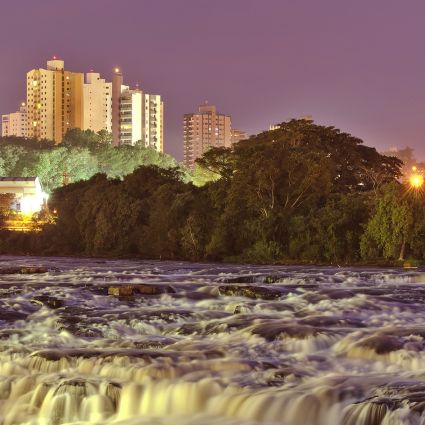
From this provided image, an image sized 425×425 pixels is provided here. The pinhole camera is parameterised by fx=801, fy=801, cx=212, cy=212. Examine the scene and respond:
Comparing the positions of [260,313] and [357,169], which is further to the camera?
[357,169]

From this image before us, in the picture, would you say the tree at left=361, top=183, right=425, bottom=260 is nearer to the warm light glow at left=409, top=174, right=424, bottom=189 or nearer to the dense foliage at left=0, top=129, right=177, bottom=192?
the warm light glow at left=409, top=174, right=424, bottom=189

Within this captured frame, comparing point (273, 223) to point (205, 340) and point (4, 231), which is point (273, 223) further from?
point (205, 340)

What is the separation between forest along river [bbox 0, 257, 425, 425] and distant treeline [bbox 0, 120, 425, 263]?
57.8ft

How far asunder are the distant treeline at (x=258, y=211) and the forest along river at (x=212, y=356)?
1761cm

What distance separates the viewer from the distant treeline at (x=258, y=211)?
45.7m

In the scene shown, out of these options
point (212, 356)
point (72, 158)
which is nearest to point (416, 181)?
point (212, 356)

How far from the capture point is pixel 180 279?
33.8 metres

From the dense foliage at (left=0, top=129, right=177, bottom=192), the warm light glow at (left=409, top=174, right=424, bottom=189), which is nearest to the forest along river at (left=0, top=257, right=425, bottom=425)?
the warm light glow at (left=409, top=174, right=424, bottom=189)

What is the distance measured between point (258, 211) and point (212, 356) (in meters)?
34.2

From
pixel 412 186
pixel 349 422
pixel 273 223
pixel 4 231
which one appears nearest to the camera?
pixel 349 422

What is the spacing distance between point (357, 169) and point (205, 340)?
44.6 metres

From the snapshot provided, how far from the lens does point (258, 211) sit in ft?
168

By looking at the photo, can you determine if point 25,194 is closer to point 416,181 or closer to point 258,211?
point 258,211

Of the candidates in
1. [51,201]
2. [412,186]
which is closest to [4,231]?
[51,201]
